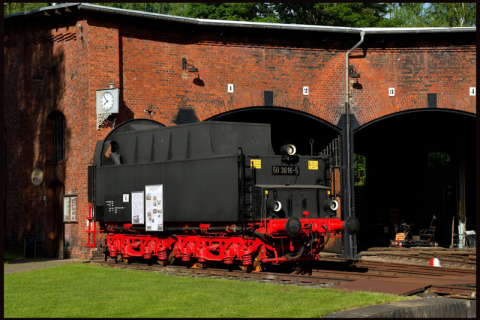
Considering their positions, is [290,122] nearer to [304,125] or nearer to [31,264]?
[304,125]

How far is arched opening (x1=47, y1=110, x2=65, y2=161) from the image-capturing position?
73.5 ft

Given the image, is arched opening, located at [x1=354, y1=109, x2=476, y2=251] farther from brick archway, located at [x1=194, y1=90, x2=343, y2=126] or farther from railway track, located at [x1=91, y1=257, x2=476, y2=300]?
railway track, located at [x1=91, y1=257, x2=476, y2=300]

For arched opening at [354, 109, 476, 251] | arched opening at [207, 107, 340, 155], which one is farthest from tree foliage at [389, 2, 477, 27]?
arched opening at [207, 107, 340, 155]

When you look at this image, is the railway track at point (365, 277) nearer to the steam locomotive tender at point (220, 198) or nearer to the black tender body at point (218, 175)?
the steam locomotive tender at point (220, 198)

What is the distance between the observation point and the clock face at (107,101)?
2048 centimetres

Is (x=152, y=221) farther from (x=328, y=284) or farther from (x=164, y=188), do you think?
(x=328, y=284)

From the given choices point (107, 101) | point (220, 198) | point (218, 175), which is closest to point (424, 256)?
point (220, 198)

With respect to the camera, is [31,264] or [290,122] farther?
[290,122]

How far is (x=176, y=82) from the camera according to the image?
22.4 metres

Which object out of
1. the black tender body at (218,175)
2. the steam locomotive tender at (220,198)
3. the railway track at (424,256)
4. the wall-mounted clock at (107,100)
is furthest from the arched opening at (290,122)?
the steam locomotive tender at (220,198)

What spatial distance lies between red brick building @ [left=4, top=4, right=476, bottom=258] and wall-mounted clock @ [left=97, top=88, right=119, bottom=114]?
10.0 inches

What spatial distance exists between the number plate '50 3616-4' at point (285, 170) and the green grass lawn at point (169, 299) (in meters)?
2.93

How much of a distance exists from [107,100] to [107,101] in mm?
29

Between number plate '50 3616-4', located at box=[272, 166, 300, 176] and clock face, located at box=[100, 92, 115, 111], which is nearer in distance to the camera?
number plate '50 3616-4', located at box=[272, 166, 300, 176]
